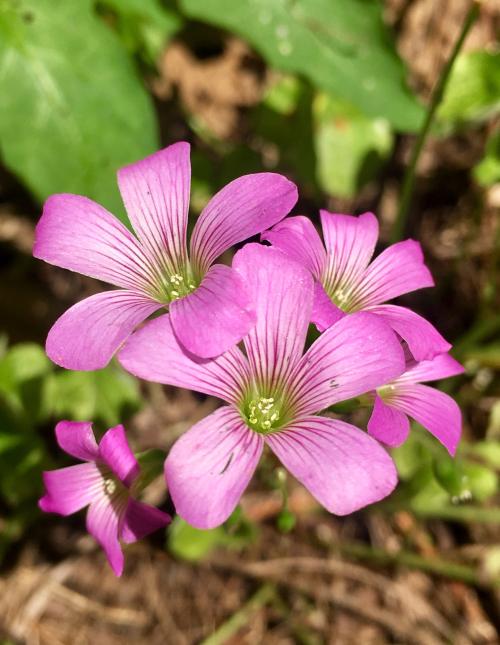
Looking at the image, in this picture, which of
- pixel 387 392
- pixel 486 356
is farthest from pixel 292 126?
pixel 387 392

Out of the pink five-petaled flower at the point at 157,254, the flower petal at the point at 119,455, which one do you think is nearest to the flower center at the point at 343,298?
the pink five-petaled flower at the point at 157,254

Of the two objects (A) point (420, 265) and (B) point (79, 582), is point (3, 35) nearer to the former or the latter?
(A) point (420, 265)

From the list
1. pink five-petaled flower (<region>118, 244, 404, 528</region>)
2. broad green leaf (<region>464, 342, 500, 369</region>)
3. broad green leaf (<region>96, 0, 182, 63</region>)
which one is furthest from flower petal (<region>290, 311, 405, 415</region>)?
broad green leaf (<region>96, 0, 182, 63</region>)

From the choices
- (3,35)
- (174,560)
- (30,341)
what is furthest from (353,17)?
(174,560)

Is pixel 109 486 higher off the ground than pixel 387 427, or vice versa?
pixel 387 427

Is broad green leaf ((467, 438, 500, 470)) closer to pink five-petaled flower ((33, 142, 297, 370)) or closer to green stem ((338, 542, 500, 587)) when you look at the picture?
green stem ((338, 542, 500, 587))

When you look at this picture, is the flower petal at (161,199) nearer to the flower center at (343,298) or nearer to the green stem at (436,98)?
the flower center at (343,298)

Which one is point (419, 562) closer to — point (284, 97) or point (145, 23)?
point (284, 97)

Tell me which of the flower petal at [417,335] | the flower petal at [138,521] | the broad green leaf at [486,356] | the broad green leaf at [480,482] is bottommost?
the broad green leaf at [480,482]
